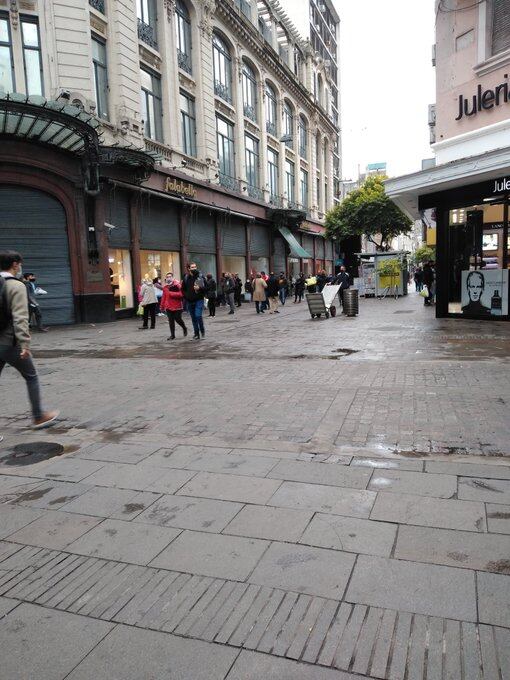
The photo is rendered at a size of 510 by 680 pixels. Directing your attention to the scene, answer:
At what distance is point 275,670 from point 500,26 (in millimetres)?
15376

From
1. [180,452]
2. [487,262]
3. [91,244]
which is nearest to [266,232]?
[91,244]

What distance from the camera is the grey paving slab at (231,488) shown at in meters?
3.69

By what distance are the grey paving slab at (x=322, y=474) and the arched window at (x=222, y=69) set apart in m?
27.2

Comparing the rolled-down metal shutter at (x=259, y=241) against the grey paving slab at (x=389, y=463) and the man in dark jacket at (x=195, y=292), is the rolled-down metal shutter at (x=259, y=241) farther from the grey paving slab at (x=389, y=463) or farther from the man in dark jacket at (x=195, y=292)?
the grey paving slab at (x=389, y=463)

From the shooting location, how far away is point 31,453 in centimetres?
492

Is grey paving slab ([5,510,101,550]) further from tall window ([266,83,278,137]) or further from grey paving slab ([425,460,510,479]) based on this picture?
tall window ([266,83,278,137])

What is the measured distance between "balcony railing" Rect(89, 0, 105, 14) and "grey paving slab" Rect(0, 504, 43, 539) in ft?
65.1

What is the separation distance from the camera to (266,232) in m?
35.0

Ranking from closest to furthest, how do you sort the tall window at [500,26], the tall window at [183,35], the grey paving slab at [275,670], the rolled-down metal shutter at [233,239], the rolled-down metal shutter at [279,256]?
the grey paving slab at [275,670] → the tall window at [500,26] → the tall window at [183,35] → the rolled-down metal shutter at [233,239] → the rolled-down metal shutter at [279,256]

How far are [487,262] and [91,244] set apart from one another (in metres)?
12.8

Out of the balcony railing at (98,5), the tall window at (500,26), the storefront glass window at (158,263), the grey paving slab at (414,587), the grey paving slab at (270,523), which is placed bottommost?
the grey paving slab at (270,523)

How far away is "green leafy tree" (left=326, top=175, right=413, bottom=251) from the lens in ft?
126

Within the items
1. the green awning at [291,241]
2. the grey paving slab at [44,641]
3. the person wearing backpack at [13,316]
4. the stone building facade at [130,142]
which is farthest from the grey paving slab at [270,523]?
the green awning at [291,241]

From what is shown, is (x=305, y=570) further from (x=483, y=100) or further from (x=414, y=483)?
(x=483, y=100)
